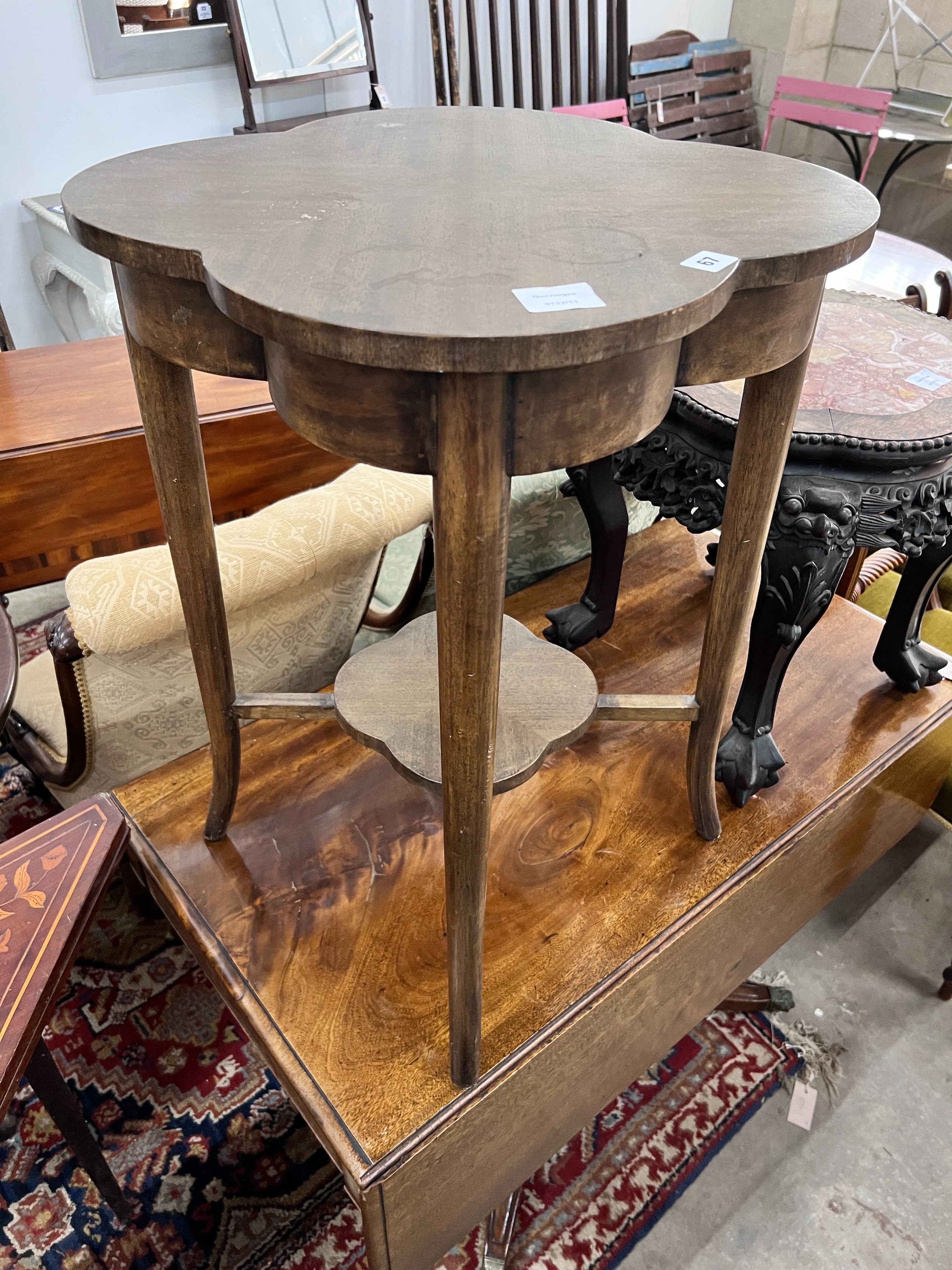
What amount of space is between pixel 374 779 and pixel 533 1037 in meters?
0.36

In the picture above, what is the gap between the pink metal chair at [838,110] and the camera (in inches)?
111

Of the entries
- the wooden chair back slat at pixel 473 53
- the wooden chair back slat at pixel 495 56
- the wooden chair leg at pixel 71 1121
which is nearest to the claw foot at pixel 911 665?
the wooden chair leg at pixel 71 1121

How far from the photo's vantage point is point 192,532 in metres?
0.80

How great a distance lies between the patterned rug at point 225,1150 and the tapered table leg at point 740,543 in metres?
0.47

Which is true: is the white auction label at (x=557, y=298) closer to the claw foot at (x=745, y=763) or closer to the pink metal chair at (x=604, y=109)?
the claw foot at (x=745, y=763)

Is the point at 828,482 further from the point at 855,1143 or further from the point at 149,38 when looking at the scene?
the point at 149,38

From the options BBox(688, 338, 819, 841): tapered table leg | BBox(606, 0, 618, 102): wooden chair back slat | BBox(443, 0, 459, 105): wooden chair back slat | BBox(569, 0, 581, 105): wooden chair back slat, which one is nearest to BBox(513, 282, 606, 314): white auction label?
BBox(688, 338, 819, 841): tapered table leg

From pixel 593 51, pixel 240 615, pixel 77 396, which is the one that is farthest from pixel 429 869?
pixel 593 51

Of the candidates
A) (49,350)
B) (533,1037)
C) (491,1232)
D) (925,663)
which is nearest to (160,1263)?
(491,1232)

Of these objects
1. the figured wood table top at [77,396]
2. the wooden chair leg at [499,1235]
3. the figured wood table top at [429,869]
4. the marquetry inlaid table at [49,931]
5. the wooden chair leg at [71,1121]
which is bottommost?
the wooden chair leg at [499,1235]

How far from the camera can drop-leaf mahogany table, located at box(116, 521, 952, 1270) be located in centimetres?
80

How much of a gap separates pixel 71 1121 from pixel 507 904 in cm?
47

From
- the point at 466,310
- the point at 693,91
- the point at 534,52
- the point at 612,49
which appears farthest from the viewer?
the point at 693,91

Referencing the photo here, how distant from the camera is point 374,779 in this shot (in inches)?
41.9
